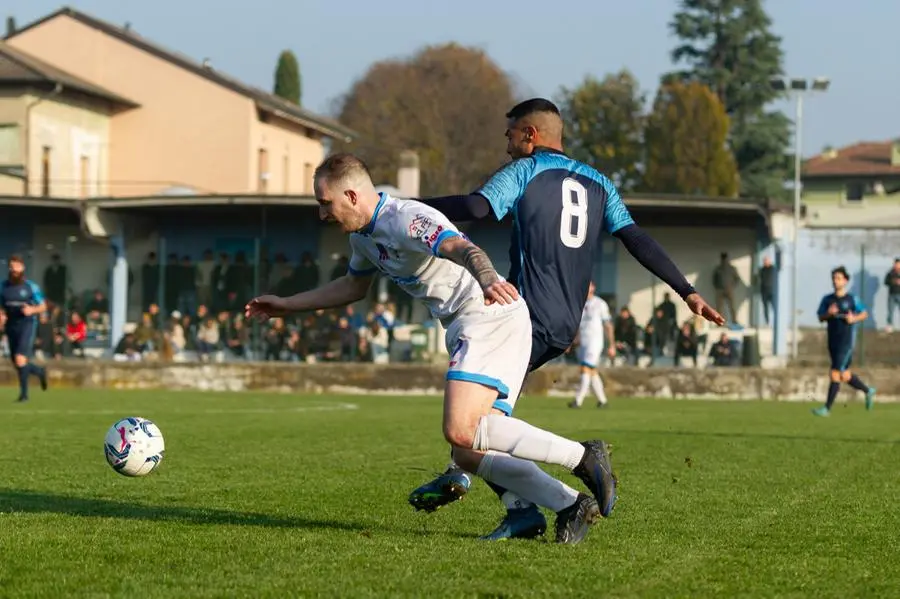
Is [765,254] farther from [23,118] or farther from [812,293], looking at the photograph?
[23,118]

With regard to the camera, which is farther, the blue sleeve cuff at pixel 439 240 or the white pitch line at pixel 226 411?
the white pitch line at pixel 226 411

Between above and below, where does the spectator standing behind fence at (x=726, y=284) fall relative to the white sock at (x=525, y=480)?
above

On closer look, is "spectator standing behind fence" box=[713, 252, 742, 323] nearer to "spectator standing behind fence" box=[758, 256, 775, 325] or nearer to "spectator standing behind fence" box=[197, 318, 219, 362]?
"spectator standing behind fence" box=[758, 256, 775, 325]

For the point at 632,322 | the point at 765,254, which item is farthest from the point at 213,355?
the point at 765,254

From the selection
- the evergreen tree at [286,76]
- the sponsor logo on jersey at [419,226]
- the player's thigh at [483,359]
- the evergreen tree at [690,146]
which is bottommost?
the player's thigh at [483,359]

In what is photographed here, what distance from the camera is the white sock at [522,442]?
654 cm

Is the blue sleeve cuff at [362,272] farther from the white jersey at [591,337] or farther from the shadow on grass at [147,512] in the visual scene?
the white jersey at [591,337]

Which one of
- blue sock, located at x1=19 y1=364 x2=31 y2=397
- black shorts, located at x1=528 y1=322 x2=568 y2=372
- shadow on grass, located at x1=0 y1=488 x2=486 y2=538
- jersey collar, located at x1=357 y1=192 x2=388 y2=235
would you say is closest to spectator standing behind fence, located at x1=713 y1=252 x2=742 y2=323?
blue sock, located at x1=19 y1=364 x2=31 y2=397

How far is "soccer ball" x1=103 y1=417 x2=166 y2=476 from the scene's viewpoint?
850cm

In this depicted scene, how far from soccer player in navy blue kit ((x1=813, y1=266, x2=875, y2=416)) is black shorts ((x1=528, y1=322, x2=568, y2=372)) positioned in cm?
1412

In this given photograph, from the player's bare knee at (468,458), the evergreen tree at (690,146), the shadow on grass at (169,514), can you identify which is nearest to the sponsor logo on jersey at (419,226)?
the player's bare knee at (468,458)

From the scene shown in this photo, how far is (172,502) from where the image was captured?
27.5ft

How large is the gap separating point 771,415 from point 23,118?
32.3m

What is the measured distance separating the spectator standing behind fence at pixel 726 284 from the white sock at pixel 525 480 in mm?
24112
